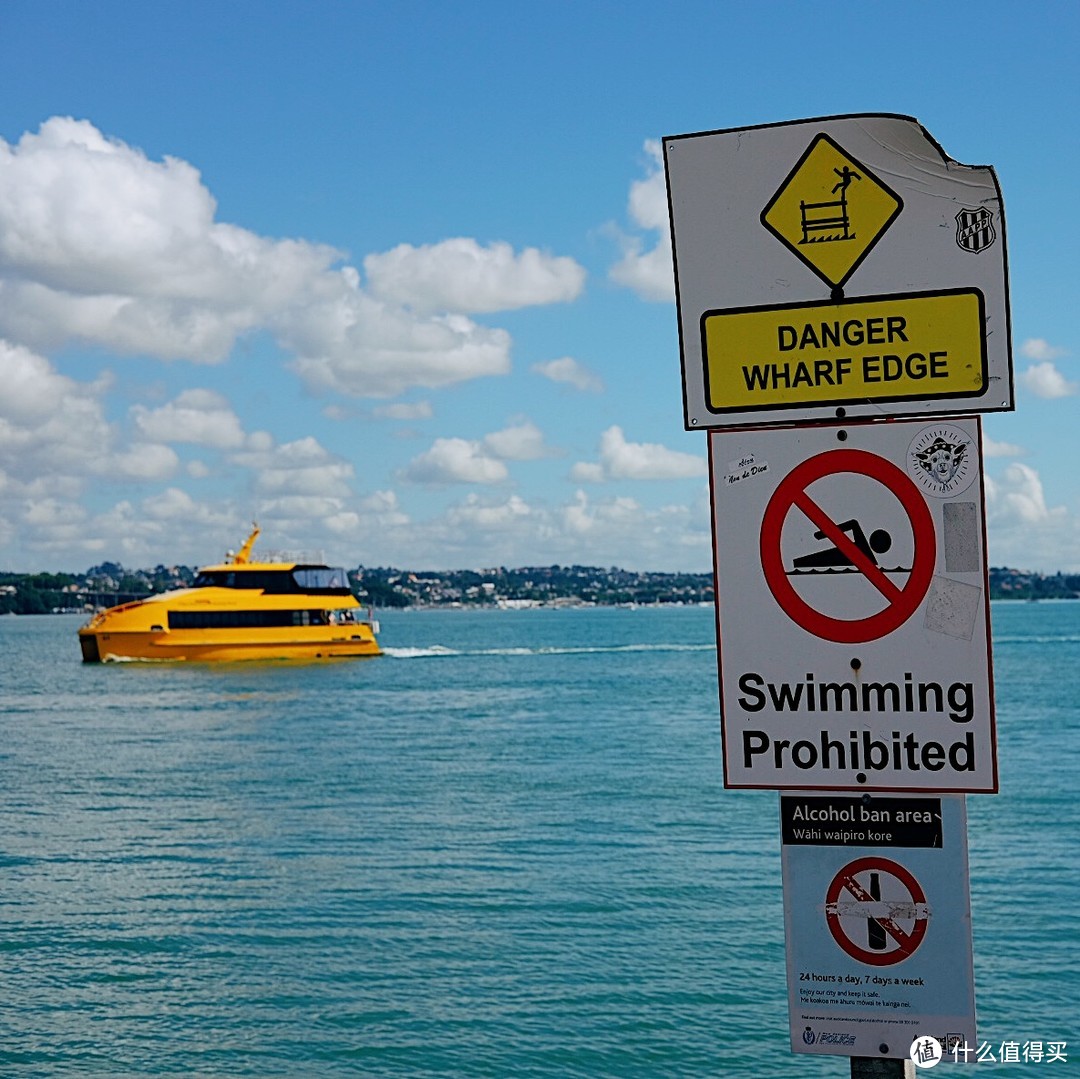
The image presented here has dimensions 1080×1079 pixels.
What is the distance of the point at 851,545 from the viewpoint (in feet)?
8.26

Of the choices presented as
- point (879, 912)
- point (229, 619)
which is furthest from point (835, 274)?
point (229, 619)

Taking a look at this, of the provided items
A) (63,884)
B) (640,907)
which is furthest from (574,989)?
(63,884)

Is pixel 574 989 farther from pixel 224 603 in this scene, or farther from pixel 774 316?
pixel 224 603

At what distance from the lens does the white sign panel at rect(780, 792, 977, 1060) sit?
2.47m

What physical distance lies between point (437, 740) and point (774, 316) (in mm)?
38950

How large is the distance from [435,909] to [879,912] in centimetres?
1645

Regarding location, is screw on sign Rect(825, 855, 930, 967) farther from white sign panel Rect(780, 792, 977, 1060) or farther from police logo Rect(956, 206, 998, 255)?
police logo Rect(956, 206, 998, 255)

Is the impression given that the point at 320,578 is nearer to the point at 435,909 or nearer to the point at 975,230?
the point at 435,909

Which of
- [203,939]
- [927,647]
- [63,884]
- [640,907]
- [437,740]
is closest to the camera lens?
[927,647]

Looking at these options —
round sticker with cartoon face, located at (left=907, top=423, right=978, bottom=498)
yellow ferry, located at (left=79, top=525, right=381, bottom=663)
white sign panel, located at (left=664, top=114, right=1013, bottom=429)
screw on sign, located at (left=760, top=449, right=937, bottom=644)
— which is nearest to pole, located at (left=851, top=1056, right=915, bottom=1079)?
screw on sign, located at (left=760, top=449, right=937, bottom=644)

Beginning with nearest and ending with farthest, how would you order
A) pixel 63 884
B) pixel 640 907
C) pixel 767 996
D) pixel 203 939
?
1. pixel 767 996
2. pixel 203 939
3. pixel 640 907
4. pixel 63 884

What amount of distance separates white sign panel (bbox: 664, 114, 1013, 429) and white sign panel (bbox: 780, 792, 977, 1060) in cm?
75

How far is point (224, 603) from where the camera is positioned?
67375mm

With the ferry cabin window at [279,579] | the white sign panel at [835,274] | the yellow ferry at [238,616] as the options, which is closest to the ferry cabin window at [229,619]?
the yellow ferry at [238,616]
